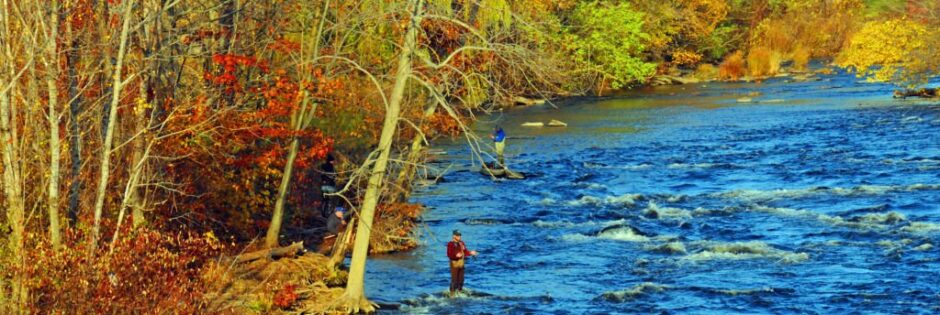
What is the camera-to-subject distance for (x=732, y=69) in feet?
279

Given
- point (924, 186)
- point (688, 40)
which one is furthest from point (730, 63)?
point (924, 186)

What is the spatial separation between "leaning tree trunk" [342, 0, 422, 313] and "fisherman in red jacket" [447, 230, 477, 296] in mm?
1914

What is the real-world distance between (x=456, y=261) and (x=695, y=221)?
1044 cm

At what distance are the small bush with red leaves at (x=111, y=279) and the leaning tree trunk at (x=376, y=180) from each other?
10.6ft

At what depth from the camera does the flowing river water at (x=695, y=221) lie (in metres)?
24.0

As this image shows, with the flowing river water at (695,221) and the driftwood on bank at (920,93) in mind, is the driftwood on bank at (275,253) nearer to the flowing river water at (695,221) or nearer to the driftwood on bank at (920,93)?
the flowing river water at (695,221)

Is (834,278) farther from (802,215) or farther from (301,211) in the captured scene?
(301,211)

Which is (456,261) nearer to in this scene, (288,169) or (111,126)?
(288,169)

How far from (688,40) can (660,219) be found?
5892cm

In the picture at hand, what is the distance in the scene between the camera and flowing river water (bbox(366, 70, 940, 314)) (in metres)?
24.0

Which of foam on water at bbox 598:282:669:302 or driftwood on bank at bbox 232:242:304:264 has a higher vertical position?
driftwood on bank at bbox 232:242:304:264

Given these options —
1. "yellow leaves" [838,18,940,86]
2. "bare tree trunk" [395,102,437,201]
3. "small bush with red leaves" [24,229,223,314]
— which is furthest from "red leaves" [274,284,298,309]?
"yellow leaves" [838,18,940,86]

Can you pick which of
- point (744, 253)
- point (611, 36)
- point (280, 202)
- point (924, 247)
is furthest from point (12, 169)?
point (611, 36)

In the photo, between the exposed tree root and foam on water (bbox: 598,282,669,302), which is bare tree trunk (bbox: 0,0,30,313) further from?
foam on water (bbox: 598,282,669,302)
